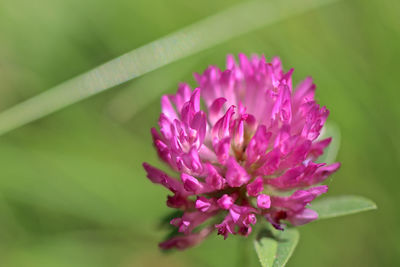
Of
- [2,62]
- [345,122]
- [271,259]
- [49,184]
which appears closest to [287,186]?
[271,259]

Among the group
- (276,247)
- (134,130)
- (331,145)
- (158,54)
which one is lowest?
(276,247)

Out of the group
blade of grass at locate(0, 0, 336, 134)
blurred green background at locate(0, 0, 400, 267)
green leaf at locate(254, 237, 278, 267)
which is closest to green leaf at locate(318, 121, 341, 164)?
green leaf at locate(254, 237, 278, 267)

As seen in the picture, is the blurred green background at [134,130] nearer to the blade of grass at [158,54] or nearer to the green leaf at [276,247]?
the blade of grass at [158,54]

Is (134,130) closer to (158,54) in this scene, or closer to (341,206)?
(158,54)

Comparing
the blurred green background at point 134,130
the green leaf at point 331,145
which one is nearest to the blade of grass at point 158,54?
the blurred green background at point 134,130

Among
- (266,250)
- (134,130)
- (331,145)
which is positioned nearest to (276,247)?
(266,250)

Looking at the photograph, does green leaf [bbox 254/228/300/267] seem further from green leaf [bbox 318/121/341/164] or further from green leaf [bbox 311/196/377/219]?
green leaf [bbox 318/121/341/164]

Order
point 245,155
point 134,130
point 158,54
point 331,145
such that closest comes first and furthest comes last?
point 245,155 → point 331,145 → point 158,54 → point 134,130
